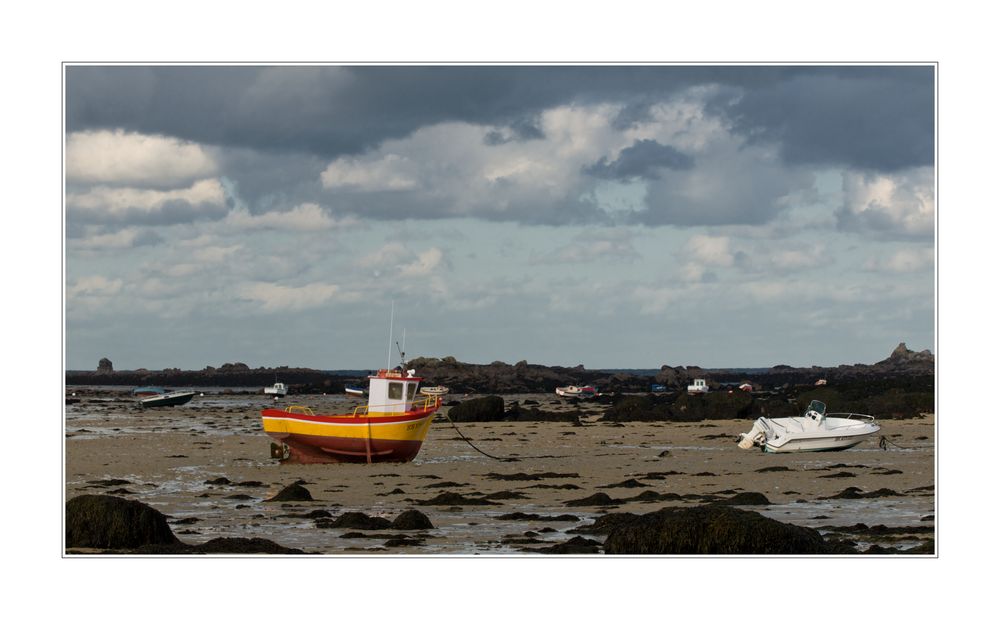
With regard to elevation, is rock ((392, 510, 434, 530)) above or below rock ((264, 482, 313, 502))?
above

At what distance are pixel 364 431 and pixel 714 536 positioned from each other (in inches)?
979

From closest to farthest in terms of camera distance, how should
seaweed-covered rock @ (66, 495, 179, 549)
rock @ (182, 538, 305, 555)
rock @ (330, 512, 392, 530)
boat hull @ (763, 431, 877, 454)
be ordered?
1. rock @ (182, 538, 305, 555)
2. seaweed-covered rock @ (66, 495, 179, 549)
3. rock @ (330, 512, 392, 530)
4. boat hull @ (763, 431, 877, 454)

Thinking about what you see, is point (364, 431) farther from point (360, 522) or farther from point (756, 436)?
point (360, 522)

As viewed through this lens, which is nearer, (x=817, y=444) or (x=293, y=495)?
(x=293, y=495)

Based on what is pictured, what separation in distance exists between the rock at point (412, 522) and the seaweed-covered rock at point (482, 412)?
169 ft

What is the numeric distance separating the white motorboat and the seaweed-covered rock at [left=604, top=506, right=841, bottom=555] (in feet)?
84.9

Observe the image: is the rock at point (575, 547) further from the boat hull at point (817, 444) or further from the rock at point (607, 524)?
the boat hull at point (817, 444)

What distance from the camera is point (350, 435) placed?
153 ft

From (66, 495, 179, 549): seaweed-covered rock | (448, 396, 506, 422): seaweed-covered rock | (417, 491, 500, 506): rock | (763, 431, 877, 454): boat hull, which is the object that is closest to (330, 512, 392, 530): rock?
(417, 491, 500, 506): rock

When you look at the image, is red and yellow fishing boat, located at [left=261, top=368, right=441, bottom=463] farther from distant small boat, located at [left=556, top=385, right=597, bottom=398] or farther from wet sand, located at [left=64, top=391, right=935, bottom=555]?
distant small boat, located at [left=556, top=385, right=597, bottom=398]

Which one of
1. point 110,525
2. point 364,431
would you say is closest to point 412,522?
point 110,525

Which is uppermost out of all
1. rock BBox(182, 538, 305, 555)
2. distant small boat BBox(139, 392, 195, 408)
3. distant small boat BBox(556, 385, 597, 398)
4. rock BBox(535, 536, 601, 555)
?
rock BBox(182, 538, 305, 555)

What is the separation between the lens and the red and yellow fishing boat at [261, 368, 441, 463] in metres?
46.5

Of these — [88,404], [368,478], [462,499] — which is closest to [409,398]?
[368,478]
